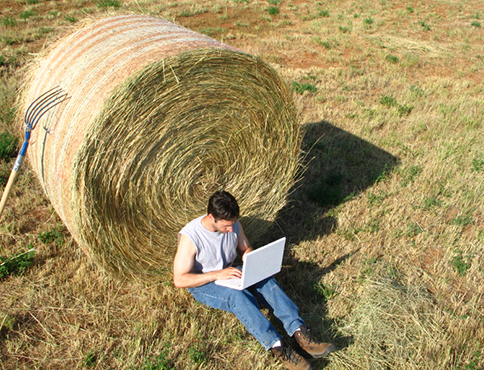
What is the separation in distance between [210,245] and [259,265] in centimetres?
47

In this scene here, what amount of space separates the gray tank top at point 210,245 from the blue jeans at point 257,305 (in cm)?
19

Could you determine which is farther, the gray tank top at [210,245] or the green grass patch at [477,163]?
the green grass patch at [477,163]

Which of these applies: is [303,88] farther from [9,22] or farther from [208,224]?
[9,22]

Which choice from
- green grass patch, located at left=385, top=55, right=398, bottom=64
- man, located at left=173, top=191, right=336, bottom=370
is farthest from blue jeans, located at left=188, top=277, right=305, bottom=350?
green grass patch, located at left=385, top=55, right=398, bottom=64

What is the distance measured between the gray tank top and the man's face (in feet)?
0.46

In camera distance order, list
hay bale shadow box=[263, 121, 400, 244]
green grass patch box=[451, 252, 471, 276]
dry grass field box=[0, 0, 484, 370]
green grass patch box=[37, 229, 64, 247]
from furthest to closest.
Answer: hay bale shadow box=[263, 121, 400, 244] < green grass patch box=[451, 252, 471, 276] < green grass patch box=[37, 229, 64, 247] < dry grass field box=[0, 0, 484, 370]

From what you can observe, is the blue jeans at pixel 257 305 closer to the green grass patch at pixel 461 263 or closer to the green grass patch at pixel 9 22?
the green grass patch at pixel 461 263

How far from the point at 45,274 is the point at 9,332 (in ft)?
2.25

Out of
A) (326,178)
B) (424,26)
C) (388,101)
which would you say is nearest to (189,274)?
(326,178)

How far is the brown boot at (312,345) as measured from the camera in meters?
3.31

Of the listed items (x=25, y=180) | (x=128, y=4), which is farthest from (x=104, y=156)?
(x=128, y=4)

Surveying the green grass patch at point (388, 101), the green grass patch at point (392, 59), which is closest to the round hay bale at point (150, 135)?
the green grass patch at point (388, 101)

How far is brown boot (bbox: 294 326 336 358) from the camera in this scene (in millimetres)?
3312

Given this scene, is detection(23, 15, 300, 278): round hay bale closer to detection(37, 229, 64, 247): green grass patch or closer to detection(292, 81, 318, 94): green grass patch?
detection(37, 229, 64, 247): green grass patch
